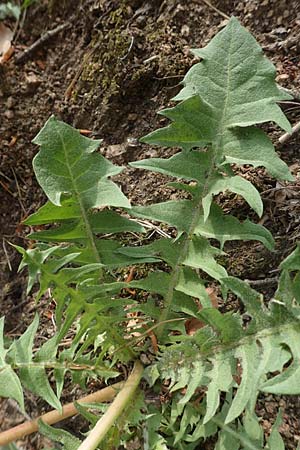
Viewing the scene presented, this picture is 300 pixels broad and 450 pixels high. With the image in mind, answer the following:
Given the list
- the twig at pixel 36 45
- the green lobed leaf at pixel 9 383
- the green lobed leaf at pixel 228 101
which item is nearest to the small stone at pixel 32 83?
the twig at pixel 36 45

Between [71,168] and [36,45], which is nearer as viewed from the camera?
[71,168]

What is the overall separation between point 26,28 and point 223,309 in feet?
4.81

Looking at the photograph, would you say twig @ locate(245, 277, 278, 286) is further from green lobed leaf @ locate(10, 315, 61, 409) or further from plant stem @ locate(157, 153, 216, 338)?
green lobed leaf @ locate(10, 315, 61, 409)

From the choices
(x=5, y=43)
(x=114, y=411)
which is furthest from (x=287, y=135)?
(x=5, y=43)

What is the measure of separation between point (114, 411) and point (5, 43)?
5.34ft

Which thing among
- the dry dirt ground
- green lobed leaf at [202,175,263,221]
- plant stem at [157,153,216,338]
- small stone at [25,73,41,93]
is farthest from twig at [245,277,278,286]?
small stone at [25,73,41,93]

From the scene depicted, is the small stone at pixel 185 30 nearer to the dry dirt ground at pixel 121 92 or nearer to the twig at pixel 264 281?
the dry dirt ground at pixel 121 92

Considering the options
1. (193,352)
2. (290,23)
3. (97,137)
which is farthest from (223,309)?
(290,23)

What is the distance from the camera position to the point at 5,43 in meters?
2.45

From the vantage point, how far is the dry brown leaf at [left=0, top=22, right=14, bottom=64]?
2394mm

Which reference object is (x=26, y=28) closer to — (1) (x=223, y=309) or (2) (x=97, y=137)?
(2) (x=97, y=137)

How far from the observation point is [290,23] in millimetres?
1838

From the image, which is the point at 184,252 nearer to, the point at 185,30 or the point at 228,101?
the point at 228,101

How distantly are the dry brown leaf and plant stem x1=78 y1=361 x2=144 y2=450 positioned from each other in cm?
139
